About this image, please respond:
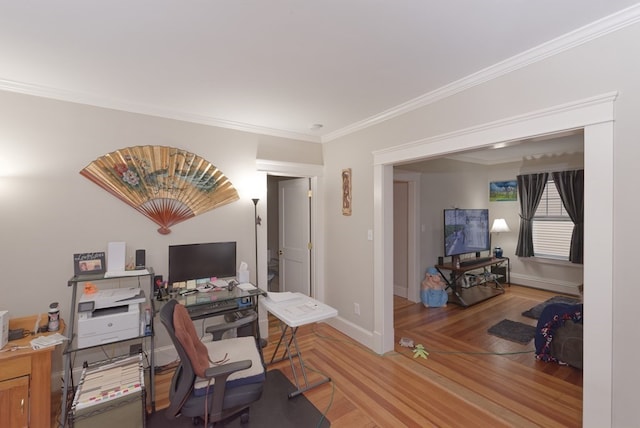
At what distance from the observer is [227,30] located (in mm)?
1702

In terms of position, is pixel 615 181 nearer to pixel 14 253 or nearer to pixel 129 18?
pixel 129 18

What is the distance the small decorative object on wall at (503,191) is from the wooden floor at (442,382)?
316cm

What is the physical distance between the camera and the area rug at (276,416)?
7.15 feet

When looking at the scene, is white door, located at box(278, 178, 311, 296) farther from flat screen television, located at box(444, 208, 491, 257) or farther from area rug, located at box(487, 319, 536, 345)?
flat screen television, located at box(444, 208, 491, 257)

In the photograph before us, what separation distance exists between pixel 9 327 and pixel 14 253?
22.5 inches

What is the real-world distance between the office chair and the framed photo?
3.86 ft

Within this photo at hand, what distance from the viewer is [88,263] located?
2527 millimetres

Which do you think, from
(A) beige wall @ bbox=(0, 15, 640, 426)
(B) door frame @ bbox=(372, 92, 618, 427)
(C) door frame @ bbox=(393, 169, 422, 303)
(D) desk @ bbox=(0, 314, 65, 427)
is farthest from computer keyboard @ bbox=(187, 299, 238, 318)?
(C) door frame @ bbox=(393, 169, 422, 303)

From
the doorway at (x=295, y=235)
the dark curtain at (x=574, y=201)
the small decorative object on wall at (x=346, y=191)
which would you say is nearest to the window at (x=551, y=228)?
the dark curtain at (x=574, y=201)

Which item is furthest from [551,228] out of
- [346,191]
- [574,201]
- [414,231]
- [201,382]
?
[201,382]

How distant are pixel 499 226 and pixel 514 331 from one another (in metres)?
2.64

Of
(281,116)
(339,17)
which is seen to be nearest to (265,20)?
(339,17)

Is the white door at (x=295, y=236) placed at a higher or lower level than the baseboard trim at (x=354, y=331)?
higher

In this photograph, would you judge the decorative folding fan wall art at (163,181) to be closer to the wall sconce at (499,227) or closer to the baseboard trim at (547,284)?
the wall sconce at (499,227)
